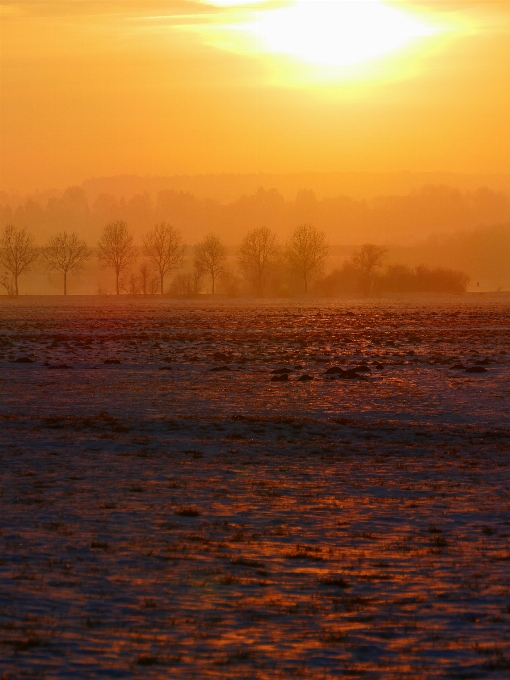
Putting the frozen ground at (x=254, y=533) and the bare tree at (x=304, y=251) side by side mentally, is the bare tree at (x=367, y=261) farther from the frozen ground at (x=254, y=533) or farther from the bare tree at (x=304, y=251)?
the frozen ground at (x=254, y=533)

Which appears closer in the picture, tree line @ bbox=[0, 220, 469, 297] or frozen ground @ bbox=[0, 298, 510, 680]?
frozen ground @ bbox=[0, 298, 510, 680]

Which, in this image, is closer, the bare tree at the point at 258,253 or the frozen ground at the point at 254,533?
the frozen ground at the point at 254,533

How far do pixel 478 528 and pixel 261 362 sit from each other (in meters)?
23.0

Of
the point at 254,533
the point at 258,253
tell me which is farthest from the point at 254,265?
the point at 254,533

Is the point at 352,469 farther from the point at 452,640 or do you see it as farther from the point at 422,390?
the point at 422,390

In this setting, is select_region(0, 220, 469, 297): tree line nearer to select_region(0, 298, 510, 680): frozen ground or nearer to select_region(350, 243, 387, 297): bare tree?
select_region(350, 243, 387, 297): bare tree

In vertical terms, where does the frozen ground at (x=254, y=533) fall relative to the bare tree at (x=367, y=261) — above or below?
below

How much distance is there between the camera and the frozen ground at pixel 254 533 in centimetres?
714

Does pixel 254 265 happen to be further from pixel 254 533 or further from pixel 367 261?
pixel 254 533

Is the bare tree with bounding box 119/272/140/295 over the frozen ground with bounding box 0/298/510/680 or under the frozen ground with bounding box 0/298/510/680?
over

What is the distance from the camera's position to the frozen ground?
23.4ft

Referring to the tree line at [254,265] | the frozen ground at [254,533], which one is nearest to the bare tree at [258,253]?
the tree line at [254,265]

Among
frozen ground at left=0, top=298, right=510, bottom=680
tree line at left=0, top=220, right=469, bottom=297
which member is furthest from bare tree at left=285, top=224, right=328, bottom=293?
frozen ground at left=0, top=298, right=510, bottom=680

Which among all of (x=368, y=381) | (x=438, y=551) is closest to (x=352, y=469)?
(x=438, y=551)
